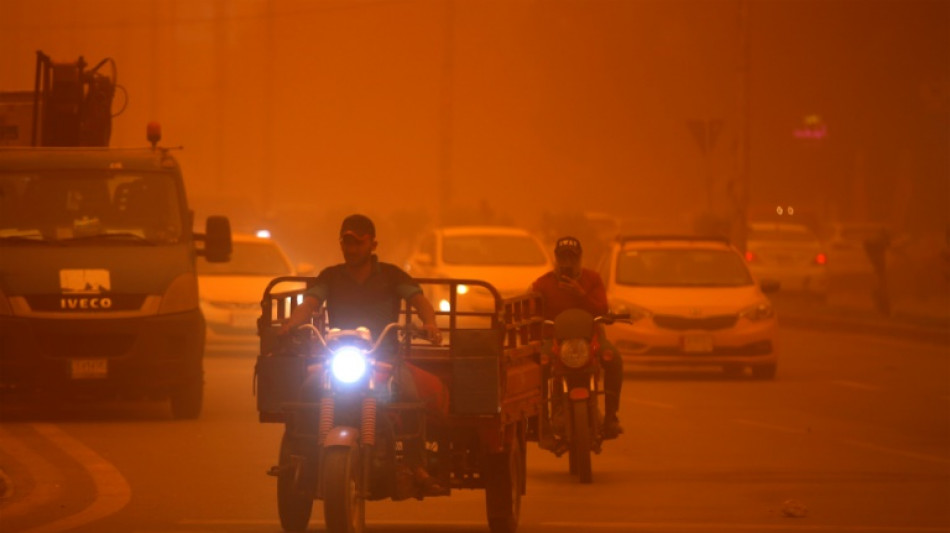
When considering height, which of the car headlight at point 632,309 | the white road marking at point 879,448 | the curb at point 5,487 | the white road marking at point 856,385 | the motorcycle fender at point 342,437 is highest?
the motorcycle fender at point 342,437

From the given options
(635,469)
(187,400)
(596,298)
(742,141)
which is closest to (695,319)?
(187,400)

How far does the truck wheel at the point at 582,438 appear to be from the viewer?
13.3 m

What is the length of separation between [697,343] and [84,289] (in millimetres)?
7463

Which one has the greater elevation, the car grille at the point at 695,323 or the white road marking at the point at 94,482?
the car grille at the point at 695,323

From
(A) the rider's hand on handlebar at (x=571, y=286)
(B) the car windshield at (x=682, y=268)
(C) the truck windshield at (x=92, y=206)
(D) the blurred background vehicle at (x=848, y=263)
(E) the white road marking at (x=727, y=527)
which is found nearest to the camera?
(E) the white road marking at (x=727, y=527)

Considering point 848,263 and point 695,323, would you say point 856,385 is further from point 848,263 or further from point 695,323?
point 848,263

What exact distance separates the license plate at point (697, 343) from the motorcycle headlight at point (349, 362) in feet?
42.3

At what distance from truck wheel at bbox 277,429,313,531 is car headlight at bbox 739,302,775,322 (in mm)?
12284

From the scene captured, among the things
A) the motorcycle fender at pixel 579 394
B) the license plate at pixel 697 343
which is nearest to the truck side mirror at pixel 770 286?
the license plate at pixel 697 343

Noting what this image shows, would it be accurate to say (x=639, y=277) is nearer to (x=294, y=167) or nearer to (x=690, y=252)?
(x=690, y=252)

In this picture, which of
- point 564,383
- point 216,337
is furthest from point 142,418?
point 216,337

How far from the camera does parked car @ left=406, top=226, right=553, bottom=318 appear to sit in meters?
26.6

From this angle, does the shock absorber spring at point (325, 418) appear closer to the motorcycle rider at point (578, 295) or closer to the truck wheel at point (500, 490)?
the truck wheel at point (500, 490)

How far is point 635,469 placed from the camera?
14.4 metres
